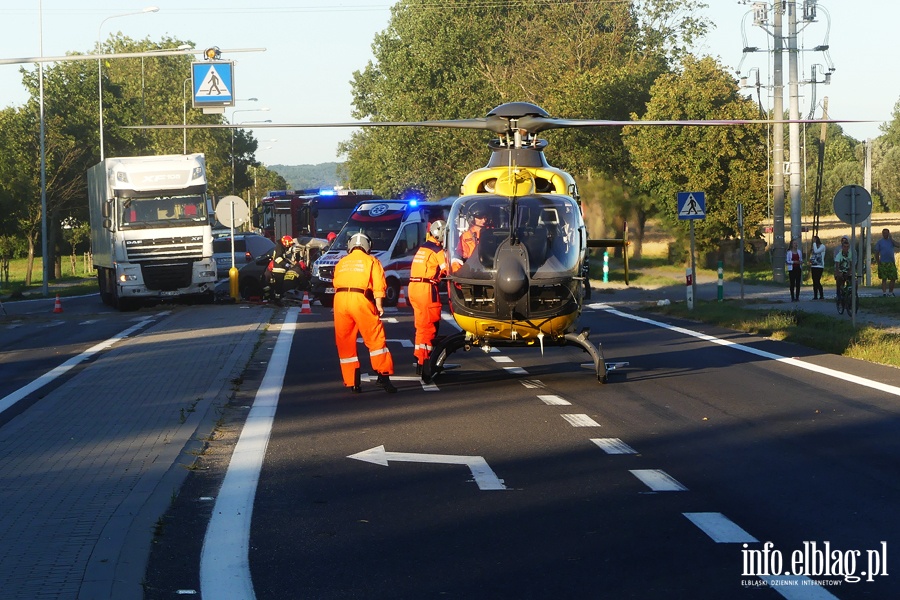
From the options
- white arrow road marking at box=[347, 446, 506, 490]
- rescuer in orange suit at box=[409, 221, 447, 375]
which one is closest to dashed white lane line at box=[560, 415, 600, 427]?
white arrow road marking at box=[347, 446, 506, 490]

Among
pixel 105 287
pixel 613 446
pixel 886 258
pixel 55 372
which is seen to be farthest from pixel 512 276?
pixel 105 287

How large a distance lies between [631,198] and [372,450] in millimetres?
41958

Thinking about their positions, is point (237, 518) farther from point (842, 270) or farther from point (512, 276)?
point (842, 270)

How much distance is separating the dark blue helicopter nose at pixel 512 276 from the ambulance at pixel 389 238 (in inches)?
602

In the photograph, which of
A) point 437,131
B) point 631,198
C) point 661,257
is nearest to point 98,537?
point 631,198

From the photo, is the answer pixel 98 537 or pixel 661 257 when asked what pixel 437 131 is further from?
pixel 98 537

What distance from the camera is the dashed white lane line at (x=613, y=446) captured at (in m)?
10.1

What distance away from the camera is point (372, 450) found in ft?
33.9

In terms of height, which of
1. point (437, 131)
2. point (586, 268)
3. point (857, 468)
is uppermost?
point (437, 131)

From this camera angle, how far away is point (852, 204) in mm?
21188

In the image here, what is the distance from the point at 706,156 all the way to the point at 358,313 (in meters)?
36.5

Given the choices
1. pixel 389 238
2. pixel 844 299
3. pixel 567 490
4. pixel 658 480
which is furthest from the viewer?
pixel 389 238

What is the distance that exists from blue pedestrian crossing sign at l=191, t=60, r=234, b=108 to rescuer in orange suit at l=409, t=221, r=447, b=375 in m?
17.0

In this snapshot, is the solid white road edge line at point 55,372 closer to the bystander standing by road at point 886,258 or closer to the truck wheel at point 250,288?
the truck wheel at point 250,288
